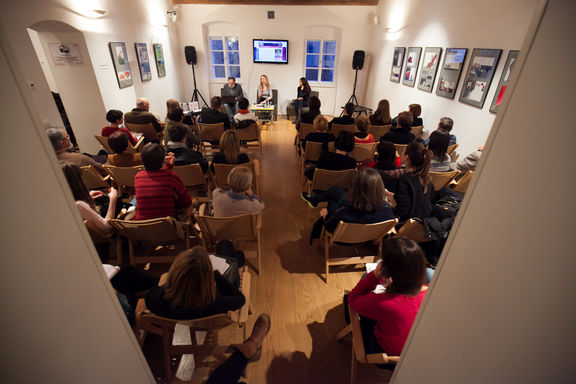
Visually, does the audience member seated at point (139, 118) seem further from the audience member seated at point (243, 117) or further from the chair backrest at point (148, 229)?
the chair backrest at point (148, 229)

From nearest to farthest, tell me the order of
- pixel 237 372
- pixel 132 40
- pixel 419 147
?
pixel 237 372, pixel 419 147, pixel 132 40

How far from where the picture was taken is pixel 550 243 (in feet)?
1.86

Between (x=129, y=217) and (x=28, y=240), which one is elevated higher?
(x=28, y=240)

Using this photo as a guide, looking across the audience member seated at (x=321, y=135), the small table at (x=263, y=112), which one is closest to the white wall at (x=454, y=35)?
the audience member seated at (x=321, y=135)

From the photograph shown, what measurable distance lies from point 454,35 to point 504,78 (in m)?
1.53

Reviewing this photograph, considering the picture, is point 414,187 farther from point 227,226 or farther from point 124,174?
point 124,174

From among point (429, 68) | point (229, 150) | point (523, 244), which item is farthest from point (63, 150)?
point (429, 68)

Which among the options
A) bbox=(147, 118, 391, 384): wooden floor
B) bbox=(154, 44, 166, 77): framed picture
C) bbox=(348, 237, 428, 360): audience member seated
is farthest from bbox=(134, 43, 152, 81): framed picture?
bbox=(348, 237, 428, 360): audience member seated

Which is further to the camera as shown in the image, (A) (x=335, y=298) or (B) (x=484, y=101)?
(B) (x=484, y=101)

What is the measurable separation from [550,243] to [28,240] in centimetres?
117

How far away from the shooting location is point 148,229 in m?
2.10

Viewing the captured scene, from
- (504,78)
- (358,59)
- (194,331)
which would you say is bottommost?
(194,331)

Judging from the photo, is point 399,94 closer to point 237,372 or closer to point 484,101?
point 484,101

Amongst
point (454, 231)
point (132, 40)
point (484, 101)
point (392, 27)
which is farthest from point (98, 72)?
point (392, 27)
